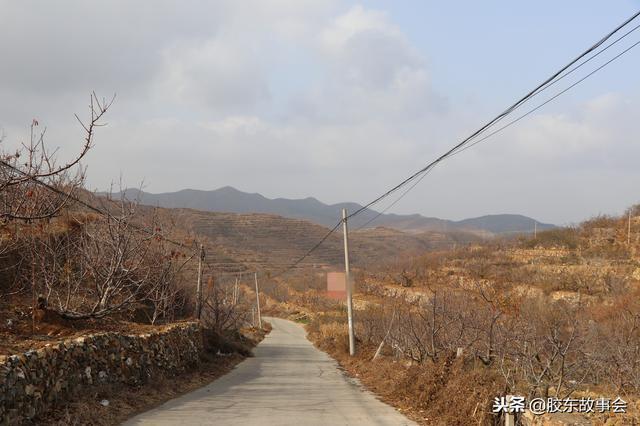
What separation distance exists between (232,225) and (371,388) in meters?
119

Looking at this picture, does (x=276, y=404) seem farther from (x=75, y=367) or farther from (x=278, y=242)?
(x=278, y=242)

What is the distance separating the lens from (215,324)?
2669 centimetres

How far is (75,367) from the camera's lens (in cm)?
1005

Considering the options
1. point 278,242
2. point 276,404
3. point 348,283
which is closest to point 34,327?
point 276,404

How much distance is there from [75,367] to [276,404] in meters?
4.16

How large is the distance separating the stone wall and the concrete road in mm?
1218

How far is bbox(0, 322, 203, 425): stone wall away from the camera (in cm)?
798

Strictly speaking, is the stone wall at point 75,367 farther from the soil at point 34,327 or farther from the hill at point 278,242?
the hill at point 278,242

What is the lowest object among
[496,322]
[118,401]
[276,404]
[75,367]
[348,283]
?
[276,404]

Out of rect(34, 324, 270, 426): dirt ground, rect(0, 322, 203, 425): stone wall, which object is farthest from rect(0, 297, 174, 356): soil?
rect(34, 324, 270, 426): dirt ground

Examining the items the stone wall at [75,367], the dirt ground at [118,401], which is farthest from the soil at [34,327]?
the dirt ground at [118,401]

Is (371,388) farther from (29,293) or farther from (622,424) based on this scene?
(29,293)

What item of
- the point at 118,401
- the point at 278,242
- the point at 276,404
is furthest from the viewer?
the point at 278,242

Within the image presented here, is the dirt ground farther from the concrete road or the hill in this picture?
the hill
